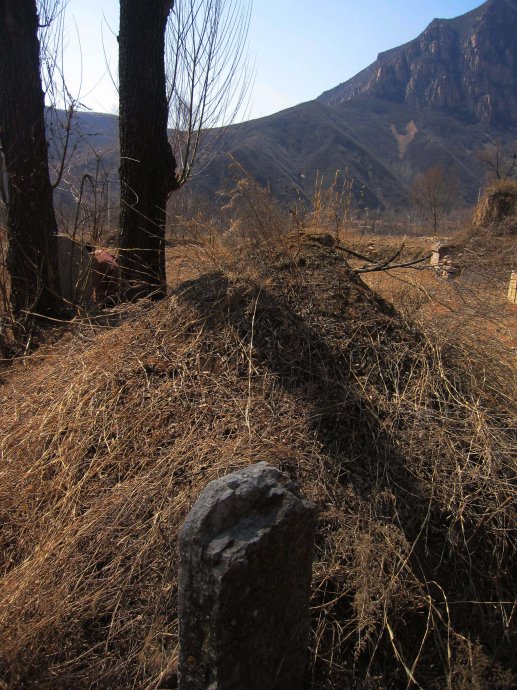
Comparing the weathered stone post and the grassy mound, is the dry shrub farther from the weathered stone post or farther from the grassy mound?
the weathered stone post

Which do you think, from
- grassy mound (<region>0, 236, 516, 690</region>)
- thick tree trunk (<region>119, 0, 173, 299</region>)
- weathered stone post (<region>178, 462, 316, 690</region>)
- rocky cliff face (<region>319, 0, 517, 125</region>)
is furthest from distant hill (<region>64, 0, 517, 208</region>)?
weathered stone post (<region>178, 462, 316, 690</region>)

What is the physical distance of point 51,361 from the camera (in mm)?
4098

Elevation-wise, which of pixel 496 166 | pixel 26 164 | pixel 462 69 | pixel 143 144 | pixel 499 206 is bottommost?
pixel 499 206

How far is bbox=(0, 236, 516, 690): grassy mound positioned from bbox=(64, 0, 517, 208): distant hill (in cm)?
4937

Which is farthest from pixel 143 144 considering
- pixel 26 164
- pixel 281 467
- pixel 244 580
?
pixel 244 580

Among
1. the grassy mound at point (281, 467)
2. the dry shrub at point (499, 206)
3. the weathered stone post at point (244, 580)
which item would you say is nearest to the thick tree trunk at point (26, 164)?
the grassy mound at point (281, 467)

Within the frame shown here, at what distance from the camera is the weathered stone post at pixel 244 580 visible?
1.56m

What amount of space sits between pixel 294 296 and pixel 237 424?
39.0 inches

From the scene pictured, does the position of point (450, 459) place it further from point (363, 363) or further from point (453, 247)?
point (453, 247)

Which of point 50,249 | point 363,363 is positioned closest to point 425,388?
point 363,363

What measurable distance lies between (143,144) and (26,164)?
1.06m

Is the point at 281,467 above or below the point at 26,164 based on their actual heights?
below

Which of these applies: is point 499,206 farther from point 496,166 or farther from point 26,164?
point 26,164

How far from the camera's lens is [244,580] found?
1.57 m
